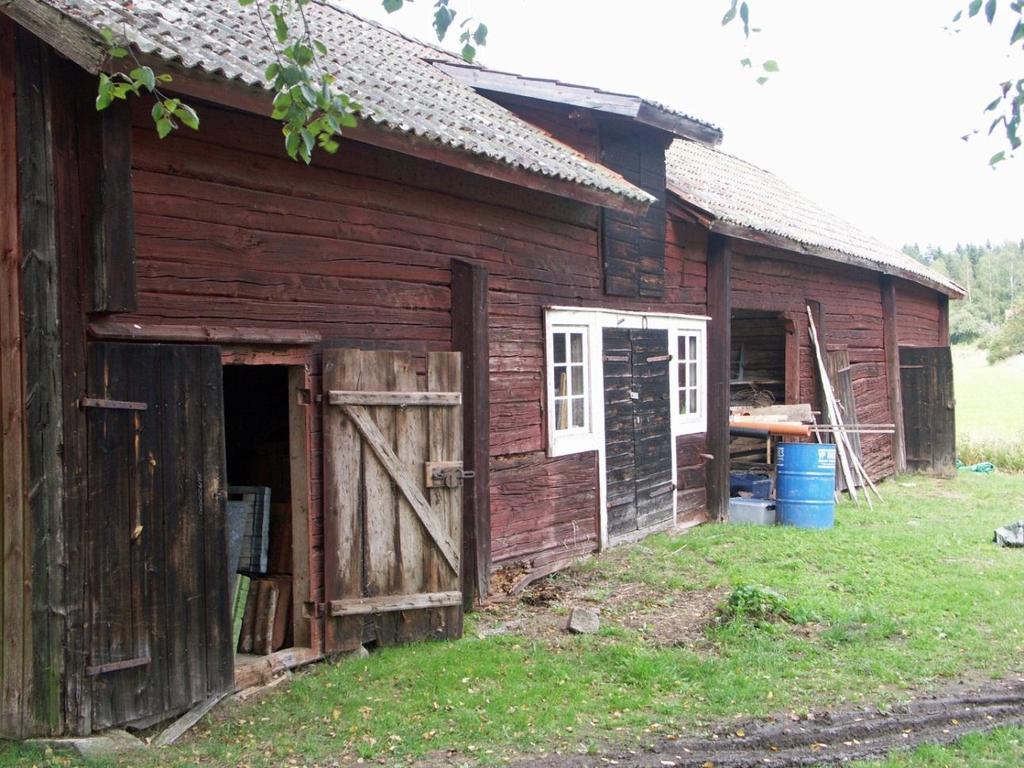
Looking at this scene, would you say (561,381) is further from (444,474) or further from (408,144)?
(408,144)

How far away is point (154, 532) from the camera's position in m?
5.07

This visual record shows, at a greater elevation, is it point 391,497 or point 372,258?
point 372,258

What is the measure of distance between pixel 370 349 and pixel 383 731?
2.44 meters

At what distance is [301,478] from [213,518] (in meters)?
0.79

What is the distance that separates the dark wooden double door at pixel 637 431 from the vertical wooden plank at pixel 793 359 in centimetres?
321

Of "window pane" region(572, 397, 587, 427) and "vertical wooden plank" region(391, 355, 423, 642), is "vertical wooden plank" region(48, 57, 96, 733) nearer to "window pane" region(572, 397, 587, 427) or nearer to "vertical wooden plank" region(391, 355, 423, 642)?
"vertical wooden plank" region(391, 355, 423, 642)

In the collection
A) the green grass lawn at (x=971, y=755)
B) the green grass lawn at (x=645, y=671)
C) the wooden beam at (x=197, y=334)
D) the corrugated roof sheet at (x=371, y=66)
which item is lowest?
the green grass lawn at (x=971, y=755)

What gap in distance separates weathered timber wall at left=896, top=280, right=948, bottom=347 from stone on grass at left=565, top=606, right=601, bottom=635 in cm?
1074

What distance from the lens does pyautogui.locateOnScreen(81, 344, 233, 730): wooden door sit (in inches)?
192

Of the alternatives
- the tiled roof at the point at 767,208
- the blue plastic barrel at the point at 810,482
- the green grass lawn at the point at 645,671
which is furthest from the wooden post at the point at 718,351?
the green grass lawn at the point at 645,671

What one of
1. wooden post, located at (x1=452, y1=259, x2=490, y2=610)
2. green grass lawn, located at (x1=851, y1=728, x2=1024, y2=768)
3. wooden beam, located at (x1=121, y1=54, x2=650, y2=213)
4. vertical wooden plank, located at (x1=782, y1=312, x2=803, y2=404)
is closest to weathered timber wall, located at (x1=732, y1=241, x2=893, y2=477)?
vertical wooden plank, located at (x1=782, y1=312, x2=803, y2=404)

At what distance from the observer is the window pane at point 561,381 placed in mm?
8797

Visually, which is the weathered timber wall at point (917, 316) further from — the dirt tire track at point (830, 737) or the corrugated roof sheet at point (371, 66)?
the dirt tire track at point (830, 737)

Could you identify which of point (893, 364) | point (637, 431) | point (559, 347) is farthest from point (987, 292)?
point (559, 347)
